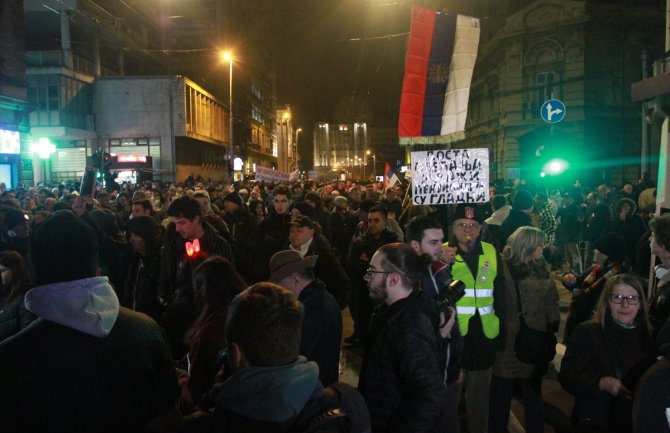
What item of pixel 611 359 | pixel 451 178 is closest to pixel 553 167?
pixel 451 178

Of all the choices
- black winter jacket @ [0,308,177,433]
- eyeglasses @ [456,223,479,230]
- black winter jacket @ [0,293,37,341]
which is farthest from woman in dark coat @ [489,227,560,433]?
black winter jacket @ [0,293,37,341]

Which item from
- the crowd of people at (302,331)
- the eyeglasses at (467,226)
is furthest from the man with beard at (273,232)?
the eyeglasses at (467,226)

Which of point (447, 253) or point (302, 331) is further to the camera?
point (447, 253)

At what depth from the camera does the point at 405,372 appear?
9.47ft

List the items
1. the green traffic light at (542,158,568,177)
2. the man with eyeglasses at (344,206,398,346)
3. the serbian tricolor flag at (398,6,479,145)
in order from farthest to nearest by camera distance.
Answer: the green traffic light at (542,158,568,177) → the serbian tricolor flag at (398,6,479,145) → the man with eyeglasses at (344,206,398,346)

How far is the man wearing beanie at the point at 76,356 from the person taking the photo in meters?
1.97

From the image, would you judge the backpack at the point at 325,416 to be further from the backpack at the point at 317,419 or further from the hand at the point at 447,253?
the hand at the point at 447,253

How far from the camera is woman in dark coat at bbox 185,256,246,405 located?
308 centimetres

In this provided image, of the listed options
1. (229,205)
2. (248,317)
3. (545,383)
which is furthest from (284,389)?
(229,205)

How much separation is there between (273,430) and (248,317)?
448 millimetres

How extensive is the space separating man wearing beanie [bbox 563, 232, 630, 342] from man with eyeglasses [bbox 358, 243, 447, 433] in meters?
2.26

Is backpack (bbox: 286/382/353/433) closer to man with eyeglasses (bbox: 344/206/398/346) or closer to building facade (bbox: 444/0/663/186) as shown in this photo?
man with eyeglasses (bbox: 344/206/398/346)

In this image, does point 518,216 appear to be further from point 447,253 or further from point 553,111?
point 553,111

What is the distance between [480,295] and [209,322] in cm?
240
